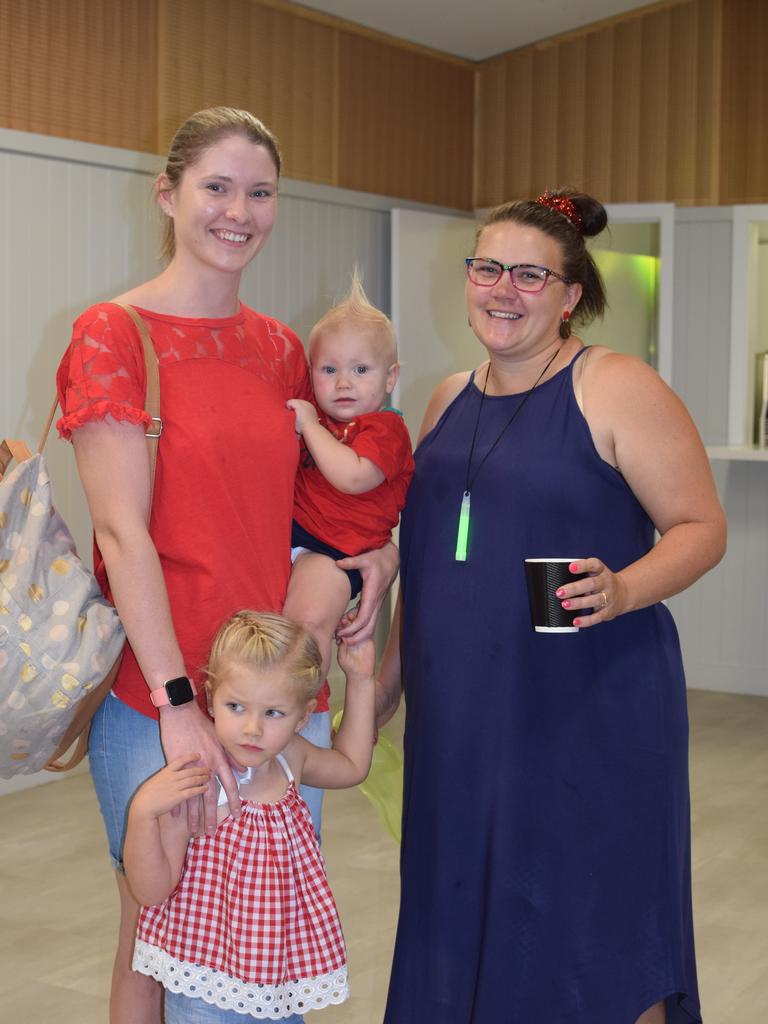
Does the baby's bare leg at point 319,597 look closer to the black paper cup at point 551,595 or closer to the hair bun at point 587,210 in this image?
the black paper cup at point 551,595

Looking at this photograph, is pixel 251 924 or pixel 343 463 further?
pixel 343 463

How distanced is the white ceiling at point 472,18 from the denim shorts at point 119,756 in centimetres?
458

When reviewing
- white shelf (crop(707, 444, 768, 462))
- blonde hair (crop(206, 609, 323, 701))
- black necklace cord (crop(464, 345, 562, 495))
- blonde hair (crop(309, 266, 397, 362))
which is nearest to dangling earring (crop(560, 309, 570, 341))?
black necklace cord (crop(464, 345, 562, 495))

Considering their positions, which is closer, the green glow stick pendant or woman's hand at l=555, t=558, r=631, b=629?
woman's hand at l=555, t=558, r=631, b=629

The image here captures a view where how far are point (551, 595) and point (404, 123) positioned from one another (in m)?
5.12

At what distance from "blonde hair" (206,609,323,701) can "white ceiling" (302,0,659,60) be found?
455 centimetres

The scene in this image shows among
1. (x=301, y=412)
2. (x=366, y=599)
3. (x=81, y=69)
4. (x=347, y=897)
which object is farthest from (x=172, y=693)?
(x=81, y=69)

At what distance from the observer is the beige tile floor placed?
3.21 metres

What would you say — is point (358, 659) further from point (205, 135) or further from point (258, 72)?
point (258, 72)

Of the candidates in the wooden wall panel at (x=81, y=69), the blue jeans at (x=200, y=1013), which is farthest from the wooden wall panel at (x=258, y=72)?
the blue jeans at (x=200, y=1013)

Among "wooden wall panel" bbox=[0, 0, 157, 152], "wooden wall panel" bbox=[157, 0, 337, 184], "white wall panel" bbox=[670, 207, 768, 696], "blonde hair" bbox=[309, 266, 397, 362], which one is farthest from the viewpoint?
"white wall panel" bbox=[670, 207, 768, 696]

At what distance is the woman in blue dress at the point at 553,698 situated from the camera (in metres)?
2.15

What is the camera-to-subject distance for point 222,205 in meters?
1.95

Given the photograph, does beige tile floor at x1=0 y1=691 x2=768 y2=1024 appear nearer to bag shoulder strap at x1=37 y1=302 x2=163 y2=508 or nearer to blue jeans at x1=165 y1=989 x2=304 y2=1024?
blue jeans at x1=165 y1=989 x2=304 y2=1024
